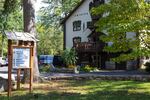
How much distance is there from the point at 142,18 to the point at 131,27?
70cm

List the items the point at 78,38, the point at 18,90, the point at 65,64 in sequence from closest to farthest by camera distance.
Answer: the point at 18,90 < the point at 65,64 < the point at 78,38

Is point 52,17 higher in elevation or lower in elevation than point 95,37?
higher

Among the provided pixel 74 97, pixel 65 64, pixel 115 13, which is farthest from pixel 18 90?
pixel 65 64

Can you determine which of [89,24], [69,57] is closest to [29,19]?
[69,57]

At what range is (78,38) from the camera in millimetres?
53531

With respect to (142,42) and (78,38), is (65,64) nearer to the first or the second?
(78,38)

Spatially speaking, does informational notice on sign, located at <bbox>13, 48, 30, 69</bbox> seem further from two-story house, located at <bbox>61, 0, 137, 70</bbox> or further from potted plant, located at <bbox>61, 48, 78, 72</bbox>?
two-story house, located at <bbox>61, 0, 137, 70</bbox>

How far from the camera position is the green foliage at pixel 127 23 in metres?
14.0

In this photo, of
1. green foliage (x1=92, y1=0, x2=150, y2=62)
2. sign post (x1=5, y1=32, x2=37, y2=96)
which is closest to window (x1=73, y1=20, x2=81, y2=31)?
sign post (x1=5, y1=32, x2=37, y2=96)

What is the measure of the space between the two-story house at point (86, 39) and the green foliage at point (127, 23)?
30541mm

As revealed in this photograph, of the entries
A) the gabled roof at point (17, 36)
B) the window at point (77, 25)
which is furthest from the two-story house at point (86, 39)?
the gabled roof at point (17, 36)

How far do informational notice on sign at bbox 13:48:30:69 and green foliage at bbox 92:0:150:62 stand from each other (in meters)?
3.32

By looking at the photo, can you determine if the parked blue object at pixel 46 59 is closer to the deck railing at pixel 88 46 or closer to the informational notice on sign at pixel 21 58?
the deck railing at pixel 88 46

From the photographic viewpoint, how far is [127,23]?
14.2 m
